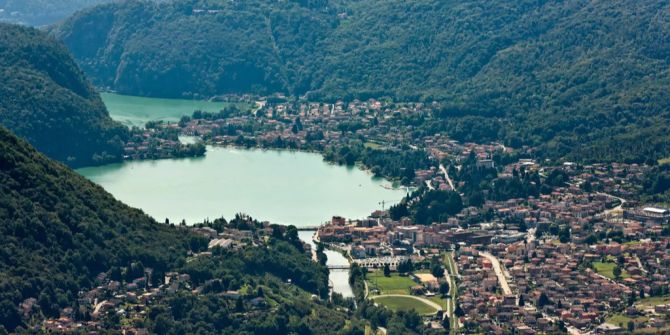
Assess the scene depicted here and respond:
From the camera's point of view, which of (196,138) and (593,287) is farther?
(196,138)

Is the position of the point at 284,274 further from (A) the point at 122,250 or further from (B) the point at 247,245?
(A) the point at 122,250

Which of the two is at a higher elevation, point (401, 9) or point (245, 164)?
point (401, 9)

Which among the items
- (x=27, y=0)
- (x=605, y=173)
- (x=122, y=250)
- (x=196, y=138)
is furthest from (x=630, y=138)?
(x=27, y=0)

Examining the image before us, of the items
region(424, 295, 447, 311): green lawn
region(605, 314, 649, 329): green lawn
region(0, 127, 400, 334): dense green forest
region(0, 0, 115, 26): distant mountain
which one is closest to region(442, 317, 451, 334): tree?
region(424, 295, 447, 311): green lawn

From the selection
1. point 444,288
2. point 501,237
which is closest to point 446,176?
point 501,237

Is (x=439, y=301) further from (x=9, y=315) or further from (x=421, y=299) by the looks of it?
(x=9, y=315)

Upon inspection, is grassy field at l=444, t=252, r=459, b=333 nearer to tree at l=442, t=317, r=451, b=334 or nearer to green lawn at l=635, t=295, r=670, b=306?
tree at l=442, t=317, r=451, b=334

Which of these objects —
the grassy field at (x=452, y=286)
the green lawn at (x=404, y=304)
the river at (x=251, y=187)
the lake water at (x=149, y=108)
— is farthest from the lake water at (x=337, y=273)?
the lake water at (x=149, y=108)
